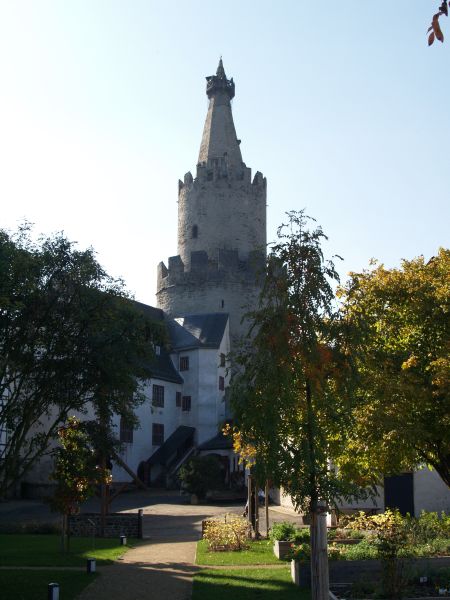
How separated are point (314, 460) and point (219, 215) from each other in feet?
180

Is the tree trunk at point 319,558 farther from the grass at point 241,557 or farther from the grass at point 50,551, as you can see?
the grass at point 50,551

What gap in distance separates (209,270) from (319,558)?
51.5 meters

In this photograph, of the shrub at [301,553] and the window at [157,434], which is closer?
the shrub at [301,553]

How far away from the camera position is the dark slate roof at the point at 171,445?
5016 centimetres

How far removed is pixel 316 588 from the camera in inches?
464

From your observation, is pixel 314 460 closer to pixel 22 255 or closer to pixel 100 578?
pixel 100 578

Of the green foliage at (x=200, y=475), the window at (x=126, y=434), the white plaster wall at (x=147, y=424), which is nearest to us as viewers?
the green foliage at (x=200, y=475)

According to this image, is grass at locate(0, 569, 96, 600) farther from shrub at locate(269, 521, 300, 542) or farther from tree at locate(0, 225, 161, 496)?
shrub at locate(269, 521, 300, 542)

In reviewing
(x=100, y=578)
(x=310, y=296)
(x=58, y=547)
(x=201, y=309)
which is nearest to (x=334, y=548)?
(x=100, y=578)

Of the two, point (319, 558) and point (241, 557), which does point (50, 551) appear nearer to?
point (241, 557)

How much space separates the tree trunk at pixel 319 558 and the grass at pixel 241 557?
22.0ft

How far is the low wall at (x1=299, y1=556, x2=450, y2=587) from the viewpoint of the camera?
49.9ft

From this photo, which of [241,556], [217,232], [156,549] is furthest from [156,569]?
[217,232]

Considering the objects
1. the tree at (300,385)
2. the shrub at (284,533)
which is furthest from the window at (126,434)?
the tree at (300,385)
